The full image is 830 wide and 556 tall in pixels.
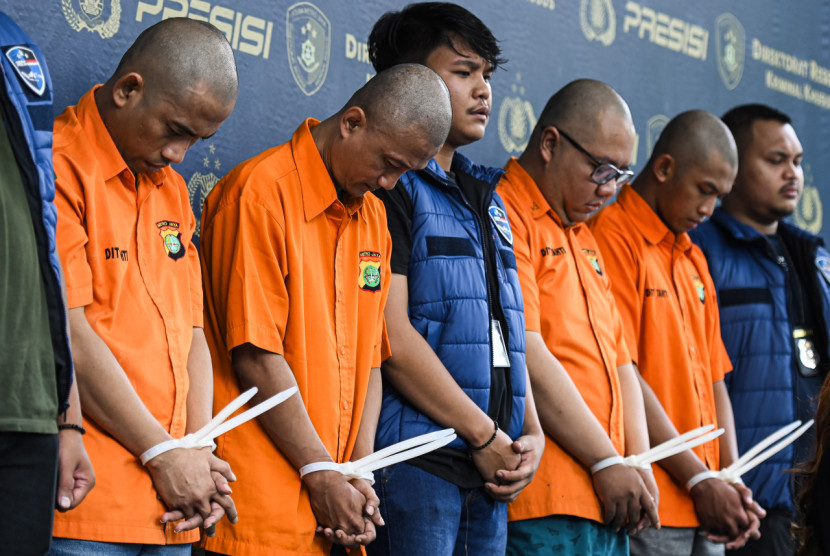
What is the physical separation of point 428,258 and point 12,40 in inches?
41.1

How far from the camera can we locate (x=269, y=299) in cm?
210

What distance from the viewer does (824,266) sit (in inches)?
147

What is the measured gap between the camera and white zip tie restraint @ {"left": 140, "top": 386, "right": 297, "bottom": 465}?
73.2 inches

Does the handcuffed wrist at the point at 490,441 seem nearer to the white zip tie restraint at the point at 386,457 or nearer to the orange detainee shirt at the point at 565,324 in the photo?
the white zip tie restraint at the point at 386,457

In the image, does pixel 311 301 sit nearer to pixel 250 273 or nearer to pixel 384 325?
pixel 250 273

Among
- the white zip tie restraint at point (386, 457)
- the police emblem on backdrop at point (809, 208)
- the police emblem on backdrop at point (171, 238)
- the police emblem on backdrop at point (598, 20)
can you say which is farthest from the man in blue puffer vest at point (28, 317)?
the police emblem on backdrop at point (809, 208)

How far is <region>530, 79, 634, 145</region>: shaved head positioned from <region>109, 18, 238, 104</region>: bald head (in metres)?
1.21

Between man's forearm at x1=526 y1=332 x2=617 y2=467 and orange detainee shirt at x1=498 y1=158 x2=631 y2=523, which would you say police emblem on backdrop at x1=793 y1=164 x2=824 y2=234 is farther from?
man's forearm at x1=526 y1=332 x2=617 y2=467

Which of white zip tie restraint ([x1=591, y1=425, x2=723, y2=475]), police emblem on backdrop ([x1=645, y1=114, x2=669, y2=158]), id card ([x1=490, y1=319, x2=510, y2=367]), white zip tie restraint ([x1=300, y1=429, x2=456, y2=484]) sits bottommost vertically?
white zip tie restraint ([x1=591, y1=425, x2=723, y2=475])

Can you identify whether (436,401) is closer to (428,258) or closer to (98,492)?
(428,258)

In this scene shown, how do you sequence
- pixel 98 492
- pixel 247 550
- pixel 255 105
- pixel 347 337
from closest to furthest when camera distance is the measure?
1. pixel 98 492
2. pixel 247 550
3. pixel 347 337
4. pixel 255 105

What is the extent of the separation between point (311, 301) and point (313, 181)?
0.25 meters

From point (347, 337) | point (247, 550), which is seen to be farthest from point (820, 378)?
point (247, 550)

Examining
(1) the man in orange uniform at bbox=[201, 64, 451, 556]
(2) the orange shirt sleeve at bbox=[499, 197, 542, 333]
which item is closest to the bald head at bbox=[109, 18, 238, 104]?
(1) the man in orange uniform at bbox=[201, 64, 451, 556]
